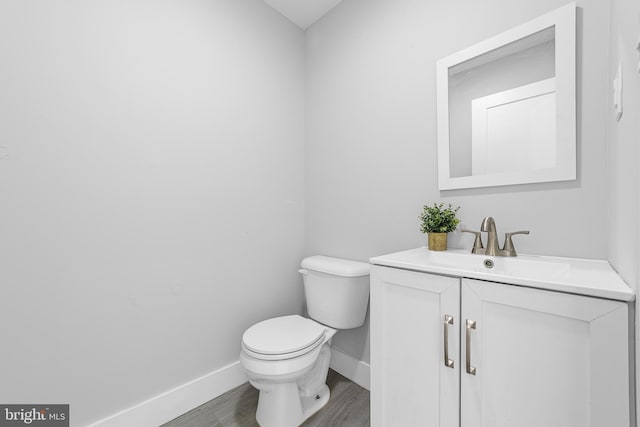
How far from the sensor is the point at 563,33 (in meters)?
0.96

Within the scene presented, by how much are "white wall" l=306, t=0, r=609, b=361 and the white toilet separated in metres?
0.21

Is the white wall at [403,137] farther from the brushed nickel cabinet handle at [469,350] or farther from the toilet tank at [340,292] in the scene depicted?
the brushed nickel cabinet handle at [469,350]

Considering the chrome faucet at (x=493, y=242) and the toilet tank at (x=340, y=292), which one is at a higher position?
the chrome faucet at (x=493, y=242)

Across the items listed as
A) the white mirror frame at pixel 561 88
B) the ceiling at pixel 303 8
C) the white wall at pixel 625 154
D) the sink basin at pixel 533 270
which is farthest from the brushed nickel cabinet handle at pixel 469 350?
the ceiling at pixel 303 8

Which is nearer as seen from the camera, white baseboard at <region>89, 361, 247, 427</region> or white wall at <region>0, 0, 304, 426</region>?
white wall at <region>0, 0, 304, 426</region>

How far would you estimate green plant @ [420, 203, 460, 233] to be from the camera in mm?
1193

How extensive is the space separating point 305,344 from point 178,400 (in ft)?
2.46

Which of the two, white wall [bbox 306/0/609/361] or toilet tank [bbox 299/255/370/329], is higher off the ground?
white wall [bbox 306/0/609/361]

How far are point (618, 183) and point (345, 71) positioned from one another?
145 centimetres

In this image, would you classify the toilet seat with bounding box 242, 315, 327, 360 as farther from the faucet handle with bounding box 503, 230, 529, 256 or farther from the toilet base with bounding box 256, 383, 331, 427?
the faucet handle with bounding box 503, 230, 529, 256

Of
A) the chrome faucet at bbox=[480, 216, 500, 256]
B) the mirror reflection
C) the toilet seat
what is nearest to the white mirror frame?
the mirror reflection

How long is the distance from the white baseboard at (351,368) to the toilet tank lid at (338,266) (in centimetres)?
60

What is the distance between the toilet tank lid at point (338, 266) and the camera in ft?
4.71

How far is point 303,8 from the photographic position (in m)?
1.78
